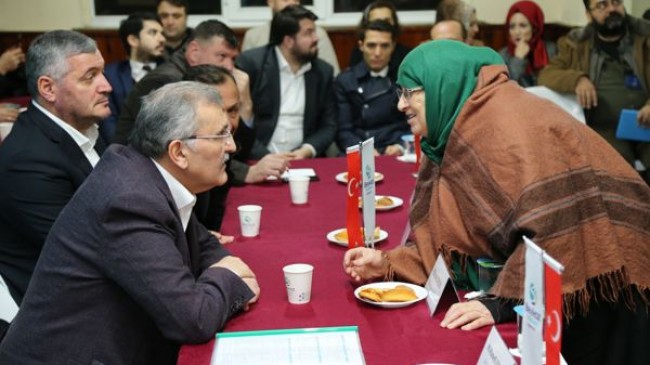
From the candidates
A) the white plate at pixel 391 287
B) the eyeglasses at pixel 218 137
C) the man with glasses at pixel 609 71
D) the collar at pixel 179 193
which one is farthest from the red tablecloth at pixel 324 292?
the man with glasses at pixel 609 71

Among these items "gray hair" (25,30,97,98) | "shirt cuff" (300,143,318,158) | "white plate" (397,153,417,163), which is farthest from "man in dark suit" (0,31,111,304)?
"shirt cuff" (300,143,318,158)

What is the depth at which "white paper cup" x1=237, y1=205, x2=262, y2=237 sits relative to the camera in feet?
8.20

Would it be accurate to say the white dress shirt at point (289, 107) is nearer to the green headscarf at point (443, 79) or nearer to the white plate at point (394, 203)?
the white plate at point (394, 203)

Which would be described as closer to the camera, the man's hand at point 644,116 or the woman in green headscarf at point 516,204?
the woman in green headscarf at point 516,204

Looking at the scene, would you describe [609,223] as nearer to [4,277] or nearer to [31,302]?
[31,302]

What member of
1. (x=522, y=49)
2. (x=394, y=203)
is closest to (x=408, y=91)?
(x=394, y=203)

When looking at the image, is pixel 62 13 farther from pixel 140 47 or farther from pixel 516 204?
pixel 516 204

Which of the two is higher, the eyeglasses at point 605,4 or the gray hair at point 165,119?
the eyeglasses at point 605,4

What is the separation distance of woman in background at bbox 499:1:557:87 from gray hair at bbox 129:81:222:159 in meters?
3.95

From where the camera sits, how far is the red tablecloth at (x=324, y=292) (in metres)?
1.65

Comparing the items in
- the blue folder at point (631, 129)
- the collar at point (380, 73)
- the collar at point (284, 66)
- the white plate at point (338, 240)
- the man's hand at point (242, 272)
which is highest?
the collar at point (284, 66)

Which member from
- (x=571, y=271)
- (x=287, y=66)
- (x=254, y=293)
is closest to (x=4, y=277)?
(x=254, y=293)

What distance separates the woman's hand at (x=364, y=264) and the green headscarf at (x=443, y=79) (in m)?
0.30

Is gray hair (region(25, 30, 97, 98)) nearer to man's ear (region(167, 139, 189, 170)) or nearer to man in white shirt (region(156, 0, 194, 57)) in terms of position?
man's ear (region(167, 139, 189, 170))
